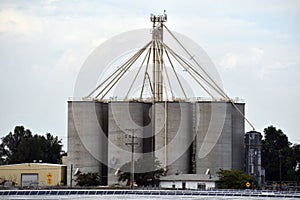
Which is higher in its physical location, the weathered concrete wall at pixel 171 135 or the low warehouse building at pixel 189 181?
the weathered concrete wall at pixel 171 135

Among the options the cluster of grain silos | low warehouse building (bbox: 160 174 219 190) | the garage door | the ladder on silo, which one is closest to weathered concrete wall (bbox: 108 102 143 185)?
the cluster of grain silos

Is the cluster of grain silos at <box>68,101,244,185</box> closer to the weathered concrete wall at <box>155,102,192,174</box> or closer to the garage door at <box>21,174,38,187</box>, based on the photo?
the weathered concrete wall at <box>155,102,192,174</box>

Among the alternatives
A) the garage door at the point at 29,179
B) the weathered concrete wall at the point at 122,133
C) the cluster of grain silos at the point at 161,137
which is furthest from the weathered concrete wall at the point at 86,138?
the garage door at the point at 29,179

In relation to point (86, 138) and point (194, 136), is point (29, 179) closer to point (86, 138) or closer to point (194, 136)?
point (86, 138)

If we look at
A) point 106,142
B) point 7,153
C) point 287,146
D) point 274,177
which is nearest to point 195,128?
point 106,142

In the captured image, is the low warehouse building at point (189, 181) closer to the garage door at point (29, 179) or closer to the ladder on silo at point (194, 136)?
the ladder on silo at point (194, 136)

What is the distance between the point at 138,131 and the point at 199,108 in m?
7.82

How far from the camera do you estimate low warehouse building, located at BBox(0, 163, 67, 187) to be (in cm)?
10700

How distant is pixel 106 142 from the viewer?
10594 cm

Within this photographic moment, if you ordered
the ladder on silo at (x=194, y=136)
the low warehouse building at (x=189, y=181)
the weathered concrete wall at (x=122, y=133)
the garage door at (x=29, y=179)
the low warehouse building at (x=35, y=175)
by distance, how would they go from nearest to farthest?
1. the low warehouse building at (x=189, y=181)
2. the weathered concrete wall at (x=122, y=133)
3. the ladder on silo at (x=194, y=136)
4. the low warehouse building at (x=35, y=175)
5. the garage door at (x=29, y=179)

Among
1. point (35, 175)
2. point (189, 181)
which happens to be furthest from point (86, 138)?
point (189, 181)

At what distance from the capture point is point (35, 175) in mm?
108188

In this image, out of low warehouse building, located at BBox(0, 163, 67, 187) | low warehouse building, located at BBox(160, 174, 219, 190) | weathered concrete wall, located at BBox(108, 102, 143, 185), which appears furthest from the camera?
low warehouse building, located at BBox(0, 163, 67, 187)

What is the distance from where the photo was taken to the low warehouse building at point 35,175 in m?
107
